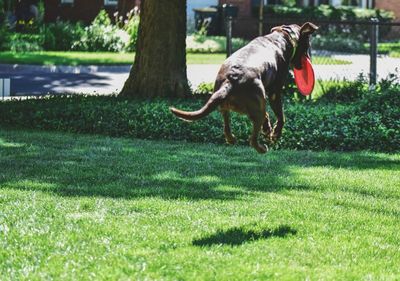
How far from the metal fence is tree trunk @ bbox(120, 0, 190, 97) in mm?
1681

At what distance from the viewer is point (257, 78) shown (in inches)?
249

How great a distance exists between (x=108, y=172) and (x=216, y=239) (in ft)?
9.47

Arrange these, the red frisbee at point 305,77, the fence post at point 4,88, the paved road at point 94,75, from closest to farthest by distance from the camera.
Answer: the red frisbee at point 305,77 < the paved road at point 94,75 < the fence post at point 4,88

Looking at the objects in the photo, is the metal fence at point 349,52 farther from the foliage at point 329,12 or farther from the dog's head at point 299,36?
the foliage at point 329,12

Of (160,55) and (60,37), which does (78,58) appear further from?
(160,55)

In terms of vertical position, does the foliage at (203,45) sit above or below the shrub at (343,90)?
above

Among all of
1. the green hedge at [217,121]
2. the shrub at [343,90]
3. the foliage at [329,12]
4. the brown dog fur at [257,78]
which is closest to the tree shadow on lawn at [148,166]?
→ the green hedge at [217,121]

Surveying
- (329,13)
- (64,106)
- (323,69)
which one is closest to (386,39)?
(329,13)

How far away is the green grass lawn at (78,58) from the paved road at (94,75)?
0.69 meters

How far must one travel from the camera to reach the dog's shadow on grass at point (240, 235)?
6008 mm

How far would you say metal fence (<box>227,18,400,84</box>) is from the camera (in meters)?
14.0

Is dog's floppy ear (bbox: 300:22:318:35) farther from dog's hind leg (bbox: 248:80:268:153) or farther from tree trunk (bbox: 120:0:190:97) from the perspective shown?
tree trunk (bbox: 120:0:190:97)

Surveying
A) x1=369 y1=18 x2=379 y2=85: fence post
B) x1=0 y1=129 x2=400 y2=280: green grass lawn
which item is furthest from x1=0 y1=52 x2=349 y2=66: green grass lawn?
x1=0 y1=129 x2=400 y2=280: green grass lawn

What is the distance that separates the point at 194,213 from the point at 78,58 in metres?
16.1
